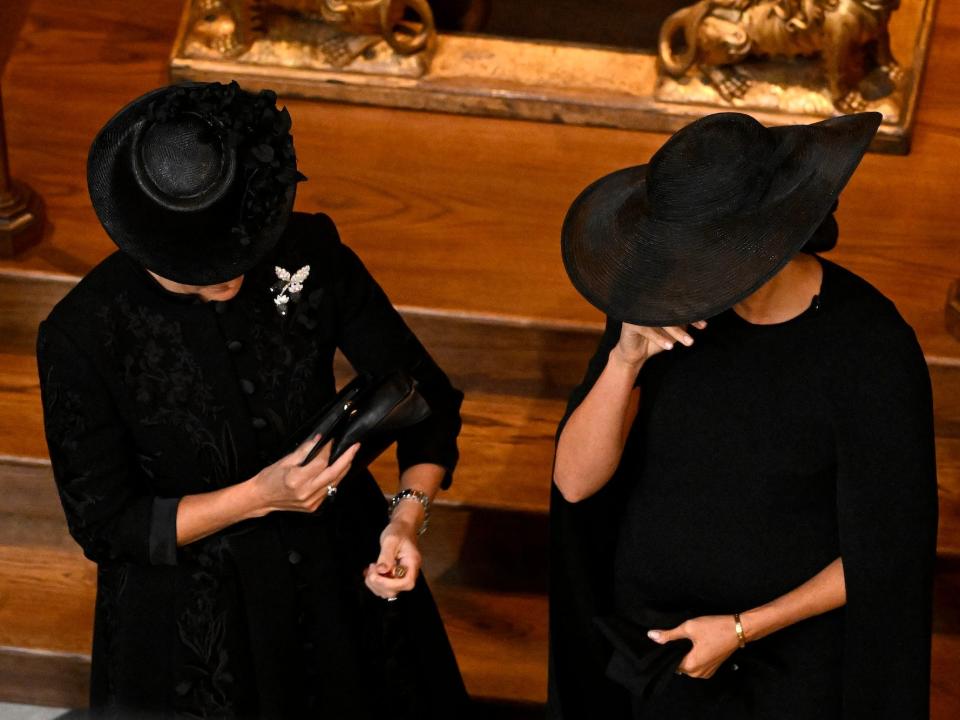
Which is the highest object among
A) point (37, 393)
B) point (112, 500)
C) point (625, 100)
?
point (112, 500)

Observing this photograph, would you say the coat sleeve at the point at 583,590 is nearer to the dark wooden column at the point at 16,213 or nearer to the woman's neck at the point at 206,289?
the woman's neck at the point at 206,289

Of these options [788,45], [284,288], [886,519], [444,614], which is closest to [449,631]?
[444,614]

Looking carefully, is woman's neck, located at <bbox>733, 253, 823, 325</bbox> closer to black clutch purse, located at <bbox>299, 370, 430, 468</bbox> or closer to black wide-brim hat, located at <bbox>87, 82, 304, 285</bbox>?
black clutch purse, located at <bbox>299, 370, 430, 468</bbox>

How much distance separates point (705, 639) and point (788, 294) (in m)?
0.52

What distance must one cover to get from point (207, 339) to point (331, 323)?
0.21 meters

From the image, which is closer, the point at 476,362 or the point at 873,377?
the point at 873,377

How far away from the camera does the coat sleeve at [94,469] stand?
199 centimetres

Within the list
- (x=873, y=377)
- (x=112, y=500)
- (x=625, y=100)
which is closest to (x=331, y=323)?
(x=112, y=500)

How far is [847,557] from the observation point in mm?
1988

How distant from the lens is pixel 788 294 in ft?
6.36

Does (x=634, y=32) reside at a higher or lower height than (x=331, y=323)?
lower

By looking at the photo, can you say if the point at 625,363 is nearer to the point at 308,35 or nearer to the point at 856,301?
the point at 856,301

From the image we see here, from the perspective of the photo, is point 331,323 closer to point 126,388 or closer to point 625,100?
point 126,388

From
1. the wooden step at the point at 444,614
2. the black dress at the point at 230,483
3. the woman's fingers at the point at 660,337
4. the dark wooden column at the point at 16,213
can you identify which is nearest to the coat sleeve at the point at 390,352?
the black dress at the point at 230,483
